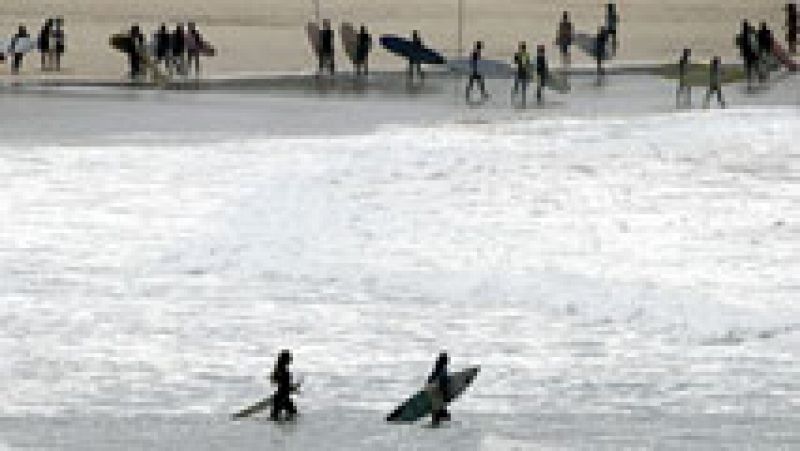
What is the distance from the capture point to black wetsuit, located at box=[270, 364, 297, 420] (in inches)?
563

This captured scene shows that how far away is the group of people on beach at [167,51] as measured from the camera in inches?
1409

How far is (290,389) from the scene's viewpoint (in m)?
14.4

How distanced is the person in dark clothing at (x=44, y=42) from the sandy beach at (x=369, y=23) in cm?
39

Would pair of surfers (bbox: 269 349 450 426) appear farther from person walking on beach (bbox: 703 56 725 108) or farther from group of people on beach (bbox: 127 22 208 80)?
group of people on beach (bbox: 127 22 208 80)

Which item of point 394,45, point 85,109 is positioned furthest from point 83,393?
point 394,45

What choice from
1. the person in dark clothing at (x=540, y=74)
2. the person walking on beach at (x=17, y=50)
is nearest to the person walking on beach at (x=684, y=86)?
the person in dark clothing at (x=540, y=74)

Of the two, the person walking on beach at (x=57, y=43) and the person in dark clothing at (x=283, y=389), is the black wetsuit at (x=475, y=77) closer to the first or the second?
the person walking on beach at (x=57, y=43)

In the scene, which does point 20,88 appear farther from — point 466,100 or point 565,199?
point 565,199

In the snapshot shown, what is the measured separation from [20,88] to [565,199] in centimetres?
1347

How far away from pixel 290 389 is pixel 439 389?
102 centimetres

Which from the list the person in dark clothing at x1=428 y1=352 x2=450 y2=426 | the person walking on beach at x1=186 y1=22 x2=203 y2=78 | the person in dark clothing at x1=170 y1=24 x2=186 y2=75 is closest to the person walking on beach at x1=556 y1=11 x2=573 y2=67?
the person walking on beach at x1=186 y1=22 x2=203 y2=78

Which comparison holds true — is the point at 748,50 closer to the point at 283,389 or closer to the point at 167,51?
the point at 167,51

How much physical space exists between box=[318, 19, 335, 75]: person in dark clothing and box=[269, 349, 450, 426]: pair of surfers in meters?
21.7

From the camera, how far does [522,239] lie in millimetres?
21547
